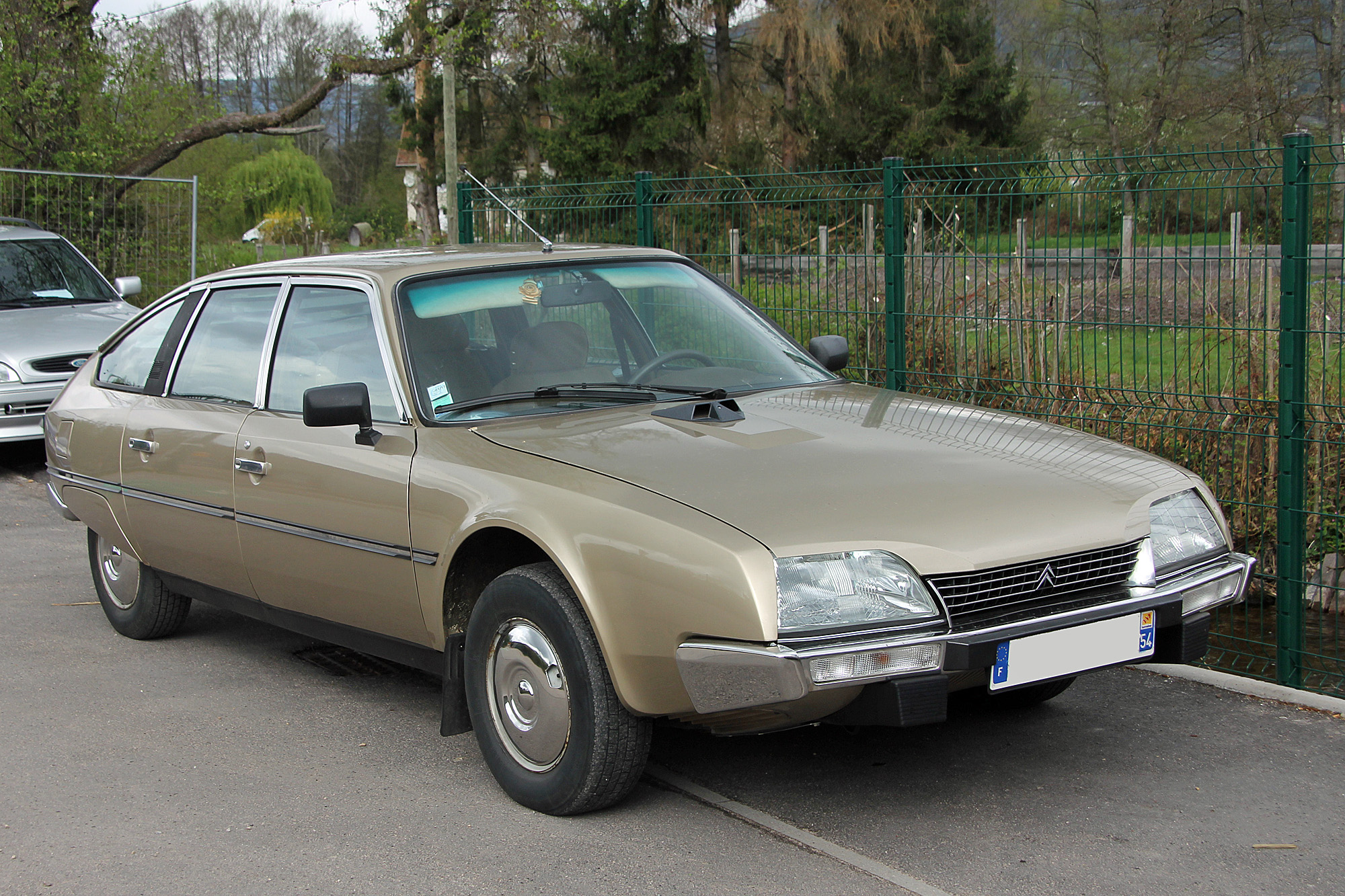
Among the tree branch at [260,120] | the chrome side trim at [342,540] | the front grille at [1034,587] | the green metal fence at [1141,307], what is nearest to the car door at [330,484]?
the chrome side trim at [342,540]

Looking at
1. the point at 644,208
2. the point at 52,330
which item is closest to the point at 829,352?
the point at 644,208

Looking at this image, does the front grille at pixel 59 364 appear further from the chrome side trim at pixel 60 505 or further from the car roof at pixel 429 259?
the car roof at pixel 429 259

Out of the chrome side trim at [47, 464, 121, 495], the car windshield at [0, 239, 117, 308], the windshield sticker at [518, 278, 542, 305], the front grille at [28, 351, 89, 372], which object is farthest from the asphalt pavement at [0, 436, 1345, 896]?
the car windshield at [0, 239, 117, 308]

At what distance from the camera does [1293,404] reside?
16.6ft

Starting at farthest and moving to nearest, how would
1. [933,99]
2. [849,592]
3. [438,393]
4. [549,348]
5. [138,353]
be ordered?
[933,99]
[138,353]
[549,348]
[438,393]
[849,592]

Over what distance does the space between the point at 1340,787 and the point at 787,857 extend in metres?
1.80

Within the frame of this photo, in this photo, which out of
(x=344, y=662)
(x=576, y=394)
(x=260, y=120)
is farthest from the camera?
(x=260, y=120)

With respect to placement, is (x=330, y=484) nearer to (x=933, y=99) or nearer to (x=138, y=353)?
(x=138, y=353)

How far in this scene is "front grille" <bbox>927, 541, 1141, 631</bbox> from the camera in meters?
3.30

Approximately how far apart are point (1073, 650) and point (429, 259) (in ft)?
8.58

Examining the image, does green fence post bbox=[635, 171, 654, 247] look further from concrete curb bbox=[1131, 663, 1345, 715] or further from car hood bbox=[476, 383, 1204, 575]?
concrete curb bbox=[1131, 663, 1345, 715]

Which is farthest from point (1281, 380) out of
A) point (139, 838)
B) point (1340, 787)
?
point (139, 838)

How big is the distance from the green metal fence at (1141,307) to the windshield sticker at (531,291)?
8.47ft

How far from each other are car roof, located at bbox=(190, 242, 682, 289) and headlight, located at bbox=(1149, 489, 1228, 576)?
223 cm
